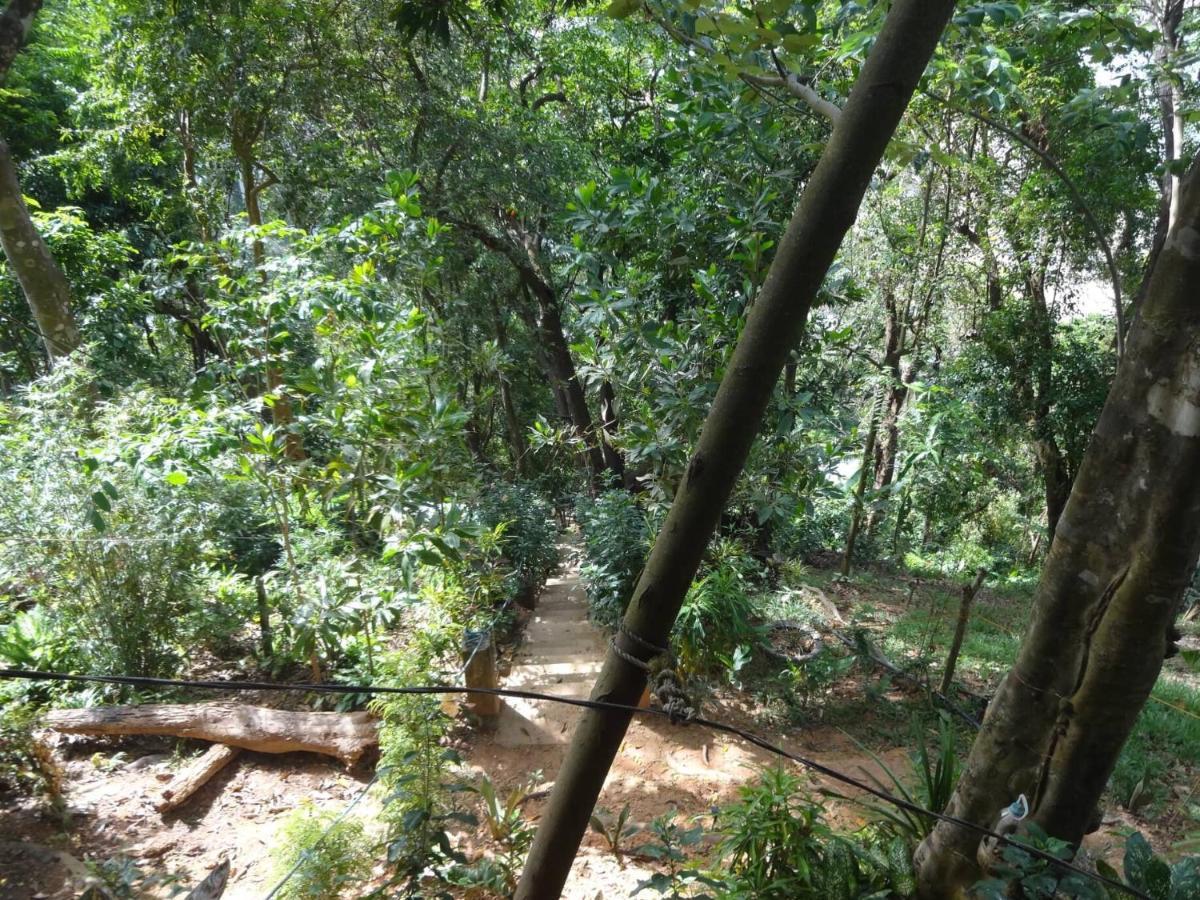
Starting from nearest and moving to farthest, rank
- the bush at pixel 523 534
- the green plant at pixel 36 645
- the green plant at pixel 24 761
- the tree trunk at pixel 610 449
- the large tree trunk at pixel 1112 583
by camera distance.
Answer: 1. the large tree trunk at pixel 1112 583
2. the green plant at pixel 24 761
3. the green plant at pixel 36 645
4. the bush at pixel 523 534
5. the tree trunk at pixel 610 449

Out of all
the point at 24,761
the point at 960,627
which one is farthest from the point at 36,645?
the point at 960,627

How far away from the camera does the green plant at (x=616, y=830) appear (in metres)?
3.24

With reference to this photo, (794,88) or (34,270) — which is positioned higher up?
(794,88)

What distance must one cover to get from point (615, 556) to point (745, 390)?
12.6ft

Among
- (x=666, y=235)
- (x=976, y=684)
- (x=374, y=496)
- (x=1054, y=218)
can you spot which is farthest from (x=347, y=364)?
(x=1054, y=218)

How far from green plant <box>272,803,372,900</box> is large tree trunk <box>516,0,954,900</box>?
1.72 metres

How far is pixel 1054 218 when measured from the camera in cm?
718

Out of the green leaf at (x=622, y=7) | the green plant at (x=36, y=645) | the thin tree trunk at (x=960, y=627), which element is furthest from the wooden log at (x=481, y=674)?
the green leaf at (x=622, y=7)

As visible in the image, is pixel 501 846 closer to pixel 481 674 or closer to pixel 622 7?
pixel 481 674

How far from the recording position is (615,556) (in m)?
4.96

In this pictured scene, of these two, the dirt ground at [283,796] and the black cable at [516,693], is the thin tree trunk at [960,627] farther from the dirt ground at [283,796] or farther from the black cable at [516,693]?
the black cable at [516,693]

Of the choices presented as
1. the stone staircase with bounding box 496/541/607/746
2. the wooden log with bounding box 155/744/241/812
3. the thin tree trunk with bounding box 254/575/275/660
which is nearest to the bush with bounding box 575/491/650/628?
the stone staircase with bounding box 496/541/607/746

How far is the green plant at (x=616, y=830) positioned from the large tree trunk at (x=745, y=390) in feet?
6.78

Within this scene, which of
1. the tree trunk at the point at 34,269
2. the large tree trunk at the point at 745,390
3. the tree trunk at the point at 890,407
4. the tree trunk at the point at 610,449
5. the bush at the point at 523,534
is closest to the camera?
the large tree trunk at the point at 745,390
